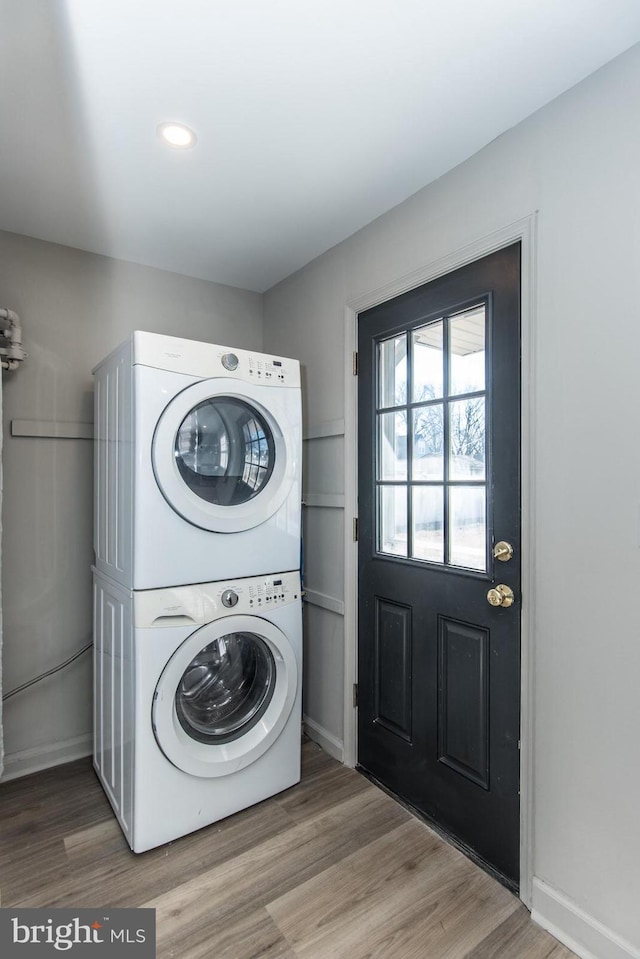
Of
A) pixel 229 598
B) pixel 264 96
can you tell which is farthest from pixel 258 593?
pixel 264 96

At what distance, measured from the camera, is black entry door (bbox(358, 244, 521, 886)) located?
5.33 ft

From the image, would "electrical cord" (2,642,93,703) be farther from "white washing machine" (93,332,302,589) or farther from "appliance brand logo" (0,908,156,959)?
"appliance brand logo" (0,908,156,959)

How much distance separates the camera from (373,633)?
2174 millimetres

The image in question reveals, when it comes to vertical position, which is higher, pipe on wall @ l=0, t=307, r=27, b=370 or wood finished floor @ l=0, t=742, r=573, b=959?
pipe on wall @ l=0, t=307, r=27, b=370

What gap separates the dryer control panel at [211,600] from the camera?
1740 millimetres

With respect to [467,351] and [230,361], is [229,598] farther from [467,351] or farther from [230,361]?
[467,351]

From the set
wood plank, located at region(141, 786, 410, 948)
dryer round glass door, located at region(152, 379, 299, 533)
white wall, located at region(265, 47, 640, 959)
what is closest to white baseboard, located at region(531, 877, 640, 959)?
white wall, located at region(265, 47, 640, 959)

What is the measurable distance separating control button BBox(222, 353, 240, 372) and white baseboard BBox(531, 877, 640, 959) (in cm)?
193

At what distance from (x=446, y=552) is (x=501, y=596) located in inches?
11.0

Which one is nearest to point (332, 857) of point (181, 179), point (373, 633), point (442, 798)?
point (442, 798)

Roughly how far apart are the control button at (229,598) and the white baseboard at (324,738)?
38.0 inches

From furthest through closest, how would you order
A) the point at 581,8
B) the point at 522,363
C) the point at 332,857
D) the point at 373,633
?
the point at 373,633, the point at 332,857, the point at 522,363, the point at 581,8

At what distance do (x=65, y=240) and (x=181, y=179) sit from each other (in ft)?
2.64

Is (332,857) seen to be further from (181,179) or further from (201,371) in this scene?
(181,179)
